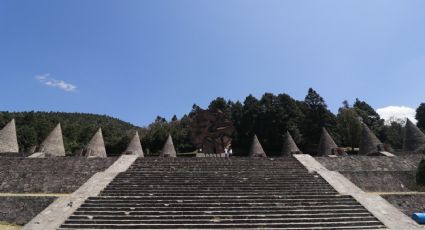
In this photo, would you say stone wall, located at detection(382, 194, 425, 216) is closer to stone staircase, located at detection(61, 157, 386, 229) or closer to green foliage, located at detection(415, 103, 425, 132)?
stone staircase, located at detection(61, 157, 386, 229)

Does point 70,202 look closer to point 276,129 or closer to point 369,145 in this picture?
point 369,145

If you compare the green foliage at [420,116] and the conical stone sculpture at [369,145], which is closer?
the conical stone sculpture at [369,145]

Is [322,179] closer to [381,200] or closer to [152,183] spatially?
[381,200]

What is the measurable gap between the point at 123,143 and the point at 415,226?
3624 cm

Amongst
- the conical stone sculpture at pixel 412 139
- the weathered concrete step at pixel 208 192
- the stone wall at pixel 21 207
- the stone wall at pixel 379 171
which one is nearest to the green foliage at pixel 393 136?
the conical stone sculpture at pixel 412 139

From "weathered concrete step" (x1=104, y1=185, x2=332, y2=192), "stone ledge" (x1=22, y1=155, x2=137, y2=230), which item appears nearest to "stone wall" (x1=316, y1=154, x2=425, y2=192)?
"weathered concrete step" (x1=104, y1=185, x2=332, y2=192)

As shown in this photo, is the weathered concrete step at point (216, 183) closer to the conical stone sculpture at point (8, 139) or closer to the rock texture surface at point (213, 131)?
the rock texture surface at point (213, 131)

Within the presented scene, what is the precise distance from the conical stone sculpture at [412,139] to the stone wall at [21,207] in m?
21.2

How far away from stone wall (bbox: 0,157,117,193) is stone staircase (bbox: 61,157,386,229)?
1679 millimetres

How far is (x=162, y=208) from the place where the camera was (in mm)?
10969

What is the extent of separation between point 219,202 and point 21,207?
22.8ft

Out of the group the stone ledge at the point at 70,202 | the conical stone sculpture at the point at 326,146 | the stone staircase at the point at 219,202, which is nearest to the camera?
the stone ledge at the point at 70,202

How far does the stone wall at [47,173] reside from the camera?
14.0 meters

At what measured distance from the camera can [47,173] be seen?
1485cm
